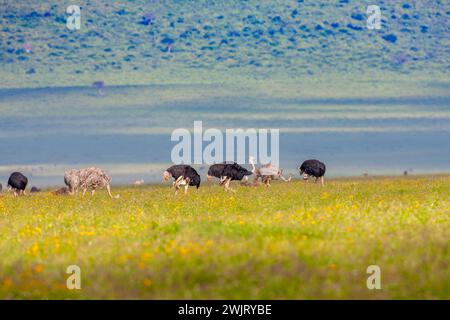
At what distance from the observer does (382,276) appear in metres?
22.3

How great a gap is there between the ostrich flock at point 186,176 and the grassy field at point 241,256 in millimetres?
19176

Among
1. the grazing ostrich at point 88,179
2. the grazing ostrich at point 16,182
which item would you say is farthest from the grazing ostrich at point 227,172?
the grazing ostrich at point 16,182

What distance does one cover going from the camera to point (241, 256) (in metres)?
22.9

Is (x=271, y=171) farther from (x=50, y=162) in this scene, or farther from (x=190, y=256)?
(x=50, y=162)

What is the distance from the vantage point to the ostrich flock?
4969cm

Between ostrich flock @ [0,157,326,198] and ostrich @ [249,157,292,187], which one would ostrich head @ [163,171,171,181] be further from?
ostrich @ [249,157,292,187]

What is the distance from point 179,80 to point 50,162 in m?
48.5

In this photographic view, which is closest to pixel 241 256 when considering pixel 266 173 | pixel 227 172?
pixel 227 172

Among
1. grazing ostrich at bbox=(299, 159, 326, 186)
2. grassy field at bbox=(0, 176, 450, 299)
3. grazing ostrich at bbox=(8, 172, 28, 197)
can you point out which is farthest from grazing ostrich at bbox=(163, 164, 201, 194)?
grassy field at bbox=(0, 176, 450, 299)

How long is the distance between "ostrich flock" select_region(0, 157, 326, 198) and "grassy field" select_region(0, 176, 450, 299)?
1918cm

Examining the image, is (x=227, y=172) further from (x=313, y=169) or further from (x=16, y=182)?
(x=16, y=182)

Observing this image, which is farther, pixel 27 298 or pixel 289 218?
pixel 289 218
